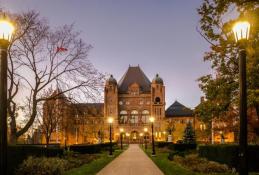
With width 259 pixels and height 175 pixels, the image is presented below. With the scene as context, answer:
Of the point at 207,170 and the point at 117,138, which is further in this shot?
the point at 117,138

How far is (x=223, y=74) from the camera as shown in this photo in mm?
23125

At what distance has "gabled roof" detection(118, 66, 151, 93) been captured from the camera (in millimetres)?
122287

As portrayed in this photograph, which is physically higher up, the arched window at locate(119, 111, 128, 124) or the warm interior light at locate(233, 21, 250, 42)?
the warm interior light at locate(233, 21, 250, 42)

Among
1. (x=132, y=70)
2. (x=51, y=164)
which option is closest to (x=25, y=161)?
(x=51, y=164)

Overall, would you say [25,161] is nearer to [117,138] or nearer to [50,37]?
[50,37]

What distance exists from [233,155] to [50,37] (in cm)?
1468

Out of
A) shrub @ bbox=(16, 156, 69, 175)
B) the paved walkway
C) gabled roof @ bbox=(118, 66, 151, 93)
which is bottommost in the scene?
the paved walkway

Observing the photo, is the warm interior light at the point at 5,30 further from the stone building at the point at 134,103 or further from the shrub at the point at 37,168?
the stone building at the point at 134,103

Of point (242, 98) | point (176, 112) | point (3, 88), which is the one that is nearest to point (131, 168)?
point (242, 98)

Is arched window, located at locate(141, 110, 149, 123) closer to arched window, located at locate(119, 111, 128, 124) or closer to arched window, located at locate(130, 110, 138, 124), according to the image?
arched window, located at locate(130, 110, 138, 124)

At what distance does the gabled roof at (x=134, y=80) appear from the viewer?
12229 centimetres

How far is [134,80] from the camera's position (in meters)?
124

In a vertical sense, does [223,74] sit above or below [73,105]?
above

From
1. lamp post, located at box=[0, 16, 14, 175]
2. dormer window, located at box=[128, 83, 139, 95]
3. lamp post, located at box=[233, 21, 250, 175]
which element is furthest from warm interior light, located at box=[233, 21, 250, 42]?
dormer window, located at box=[128, 83, 139, 95]
